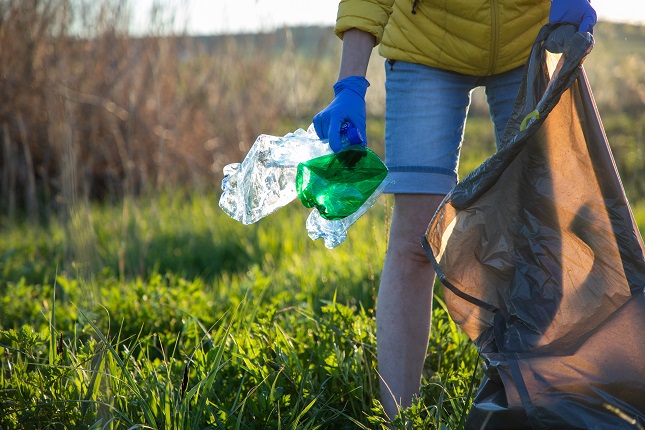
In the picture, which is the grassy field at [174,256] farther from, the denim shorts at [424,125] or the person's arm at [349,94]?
the person's arm at [349,94]

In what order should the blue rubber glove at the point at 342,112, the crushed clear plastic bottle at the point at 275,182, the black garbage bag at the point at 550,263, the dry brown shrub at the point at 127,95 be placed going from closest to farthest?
the black garbage bag at the point at 550,263, the blue rubber glove at the point at 342,112, the crushed clear plastic bottle at the point at 275,182, the dry brown shrub at the point at 127,95

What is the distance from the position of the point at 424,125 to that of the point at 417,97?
8 centimetres

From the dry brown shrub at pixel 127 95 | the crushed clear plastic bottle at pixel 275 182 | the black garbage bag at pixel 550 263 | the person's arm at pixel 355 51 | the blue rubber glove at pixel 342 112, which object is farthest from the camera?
the dry brown shrub at pixel 127 95

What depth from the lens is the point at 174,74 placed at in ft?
20.9

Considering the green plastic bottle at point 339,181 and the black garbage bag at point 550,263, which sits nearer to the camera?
the black garbage bag at point 550,263

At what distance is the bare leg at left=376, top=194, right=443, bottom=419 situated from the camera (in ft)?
6.12

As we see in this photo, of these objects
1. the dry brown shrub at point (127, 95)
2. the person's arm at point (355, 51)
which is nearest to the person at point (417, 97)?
the person's arm at point (355, 51)

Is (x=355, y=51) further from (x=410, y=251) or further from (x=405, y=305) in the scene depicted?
(x=405, y=305)

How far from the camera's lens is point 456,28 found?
1.83 m

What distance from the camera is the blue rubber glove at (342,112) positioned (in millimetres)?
1692

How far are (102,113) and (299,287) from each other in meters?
3.62

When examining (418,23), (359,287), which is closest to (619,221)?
(418,23)

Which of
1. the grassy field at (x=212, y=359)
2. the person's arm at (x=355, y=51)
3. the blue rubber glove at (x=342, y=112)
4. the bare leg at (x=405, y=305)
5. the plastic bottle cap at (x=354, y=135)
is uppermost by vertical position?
the person's arm at (x=355, y=51)

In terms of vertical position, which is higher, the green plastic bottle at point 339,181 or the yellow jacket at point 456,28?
the yellow jacket at point 456,28
